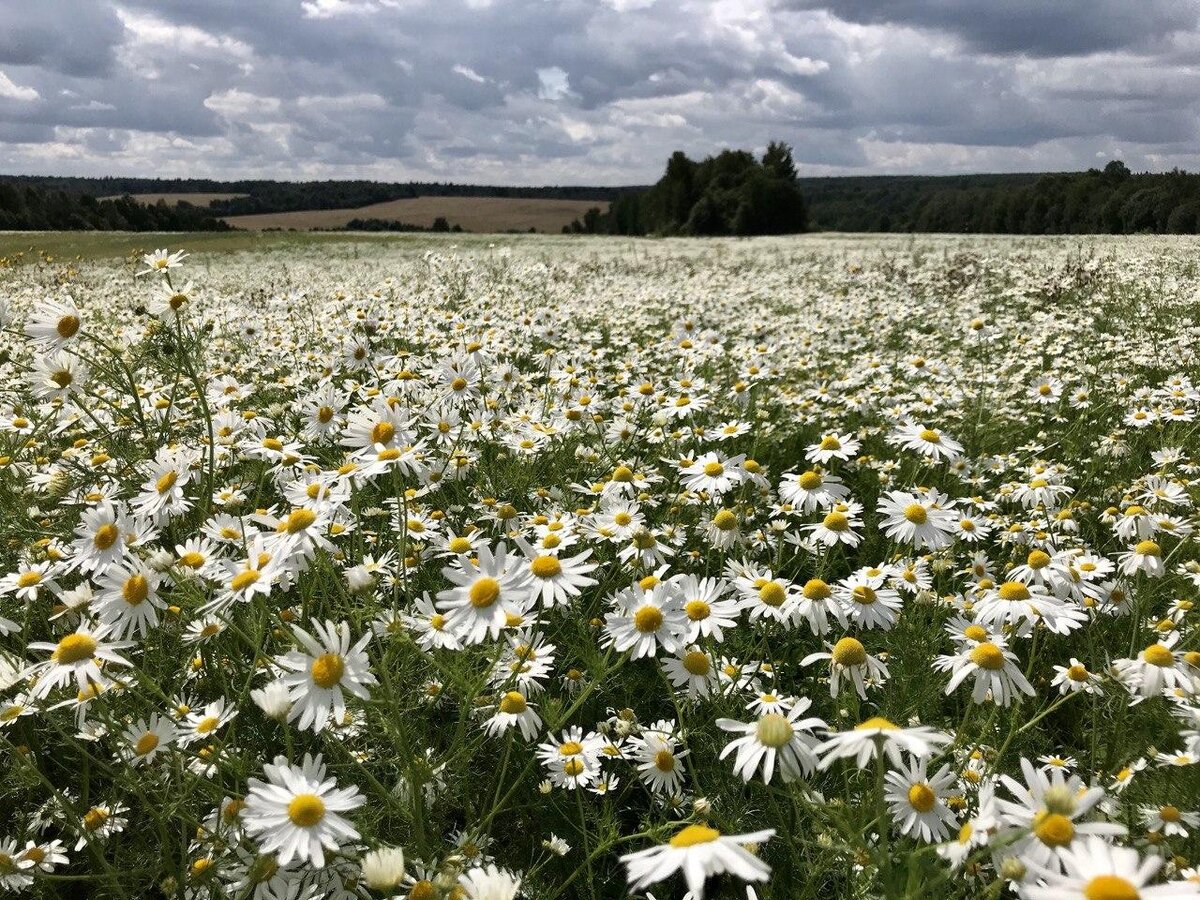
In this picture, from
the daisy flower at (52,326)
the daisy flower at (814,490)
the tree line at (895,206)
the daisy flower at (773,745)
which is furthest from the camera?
the tree line at (895,206)

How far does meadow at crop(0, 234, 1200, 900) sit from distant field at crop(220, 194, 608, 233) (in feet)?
176

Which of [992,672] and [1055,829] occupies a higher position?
[1055,829]

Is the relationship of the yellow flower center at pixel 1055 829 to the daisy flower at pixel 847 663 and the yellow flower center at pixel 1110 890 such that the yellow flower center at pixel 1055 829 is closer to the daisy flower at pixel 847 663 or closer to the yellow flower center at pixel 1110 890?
the yellow flower center at pixel 1110 890

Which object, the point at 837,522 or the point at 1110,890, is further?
the point at 837,522

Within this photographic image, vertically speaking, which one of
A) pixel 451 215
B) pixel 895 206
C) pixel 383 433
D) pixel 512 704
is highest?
pixel 895 206

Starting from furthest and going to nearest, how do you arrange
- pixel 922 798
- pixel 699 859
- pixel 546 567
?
pixel 546 567 → pixel 922 798 → pixel 699 859

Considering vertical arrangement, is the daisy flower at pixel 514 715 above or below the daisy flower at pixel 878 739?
below

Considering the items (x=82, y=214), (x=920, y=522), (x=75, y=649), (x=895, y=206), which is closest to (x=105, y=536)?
(x=75, y=649)

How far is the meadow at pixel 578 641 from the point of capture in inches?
69.5

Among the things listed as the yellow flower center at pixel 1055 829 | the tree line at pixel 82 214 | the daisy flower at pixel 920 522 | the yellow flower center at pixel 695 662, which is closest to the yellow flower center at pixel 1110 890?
the yellow flower center at pixel 1055 829

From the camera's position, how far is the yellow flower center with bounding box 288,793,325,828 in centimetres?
156

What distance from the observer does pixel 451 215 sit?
6569 centimetres

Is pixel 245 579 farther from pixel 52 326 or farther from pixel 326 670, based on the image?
pixel 52 326

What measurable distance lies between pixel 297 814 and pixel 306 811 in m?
0.02
